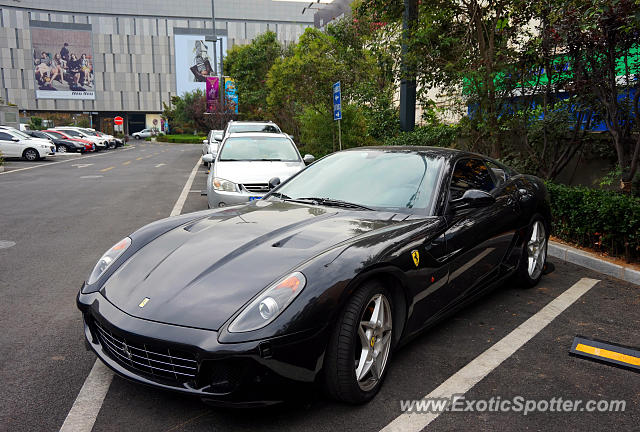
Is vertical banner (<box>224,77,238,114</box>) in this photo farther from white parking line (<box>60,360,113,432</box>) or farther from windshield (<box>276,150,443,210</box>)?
white parking line (<box>60,360,113,432</box>)

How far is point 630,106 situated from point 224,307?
22.2 feet

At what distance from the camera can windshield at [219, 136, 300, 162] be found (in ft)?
30.1

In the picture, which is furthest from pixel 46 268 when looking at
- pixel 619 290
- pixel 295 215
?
pixel 619 290

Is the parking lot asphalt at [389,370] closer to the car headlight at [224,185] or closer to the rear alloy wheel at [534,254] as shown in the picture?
the rear alloy wheel at [534,254]

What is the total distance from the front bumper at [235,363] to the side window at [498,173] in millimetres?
2830

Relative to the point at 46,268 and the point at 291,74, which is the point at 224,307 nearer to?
the point at 46,268

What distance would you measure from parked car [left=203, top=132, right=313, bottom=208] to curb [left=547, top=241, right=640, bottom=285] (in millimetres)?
3946

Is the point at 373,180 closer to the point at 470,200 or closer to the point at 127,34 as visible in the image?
the point at 470,200

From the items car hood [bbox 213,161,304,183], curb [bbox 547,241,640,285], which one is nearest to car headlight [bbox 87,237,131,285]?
car hood [bbox 213,161,304,183]

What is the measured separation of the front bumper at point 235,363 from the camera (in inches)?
94.2

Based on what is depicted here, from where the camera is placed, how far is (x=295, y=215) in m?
3.65

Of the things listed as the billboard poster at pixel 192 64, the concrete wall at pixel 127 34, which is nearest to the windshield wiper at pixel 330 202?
the billboard poster at pixel 192 64

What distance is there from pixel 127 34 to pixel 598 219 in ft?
306

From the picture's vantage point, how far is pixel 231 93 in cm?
3522
